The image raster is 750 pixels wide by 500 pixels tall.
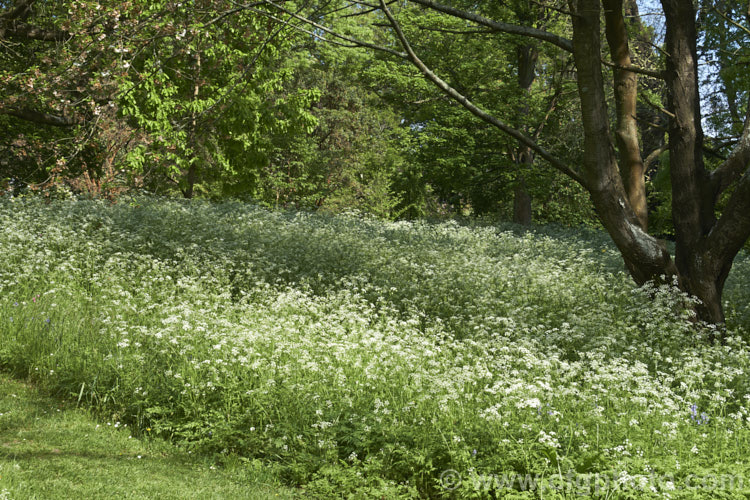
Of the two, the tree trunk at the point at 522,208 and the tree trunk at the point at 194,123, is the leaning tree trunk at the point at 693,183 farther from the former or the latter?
the tree trunk at the point at 522,208

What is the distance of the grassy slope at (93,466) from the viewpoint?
4629mm

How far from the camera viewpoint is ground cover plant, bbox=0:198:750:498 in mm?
4711

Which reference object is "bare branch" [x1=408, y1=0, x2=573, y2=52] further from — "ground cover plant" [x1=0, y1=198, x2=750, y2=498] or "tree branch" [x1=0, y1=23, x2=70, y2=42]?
"tree branch" [x1=0, y1=23, x2=70, y2=42]

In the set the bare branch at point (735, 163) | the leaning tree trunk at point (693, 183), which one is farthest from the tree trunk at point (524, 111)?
the bare branch at point (735, 163)

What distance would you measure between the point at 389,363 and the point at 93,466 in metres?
2.95

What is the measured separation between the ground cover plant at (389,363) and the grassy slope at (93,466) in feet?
0.84

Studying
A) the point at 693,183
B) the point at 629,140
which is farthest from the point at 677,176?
the point at 629,140

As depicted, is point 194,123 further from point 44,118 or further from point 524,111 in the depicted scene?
point 524,111

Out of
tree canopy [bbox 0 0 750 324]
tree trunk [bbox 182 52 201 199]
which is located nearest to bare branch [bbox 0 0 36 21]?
tree canopy [bbox 0 0 750 324]

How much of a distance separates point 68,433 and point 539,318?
615 centimetres

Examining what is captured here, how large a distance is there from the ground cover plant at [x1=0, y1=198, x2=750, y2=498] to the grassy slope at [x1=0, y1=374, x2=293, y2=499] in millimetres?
257

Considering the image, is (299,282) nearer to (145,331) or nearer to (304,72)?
(145,331)

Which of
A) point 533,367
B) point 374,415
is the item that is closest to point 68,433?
point 374,415

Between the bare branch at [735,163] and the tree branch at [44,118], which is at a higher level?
the bare branch at [735,163]
